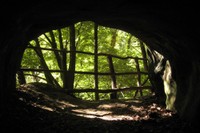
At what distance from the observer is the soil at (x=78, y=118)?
212 inches

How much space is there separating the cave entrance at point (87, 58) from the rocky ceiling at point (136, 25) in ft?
15.0

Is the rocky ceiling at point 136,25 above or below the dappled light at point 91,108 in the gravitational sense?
above

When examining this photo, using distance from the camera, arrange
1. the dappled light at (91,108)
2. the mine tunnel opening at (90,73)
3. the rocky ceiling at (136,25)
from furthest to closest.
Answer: the mine tunnel opening at (90,73) → the dappled light at (91,108) → the rocky ceiling at (136,25)

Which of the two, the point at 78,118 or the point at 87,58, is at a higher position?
the point at 87,58

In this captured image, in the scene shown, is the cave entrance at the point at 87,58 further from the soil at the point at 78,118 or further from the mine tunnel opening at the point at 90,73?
the soil at the point at 78,118

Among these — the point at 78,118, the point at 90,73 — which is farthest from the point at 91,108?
the point at 90,73

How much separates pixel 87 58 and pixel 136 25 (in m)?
10.7

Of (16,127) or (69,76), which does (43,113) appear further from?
(69,76)

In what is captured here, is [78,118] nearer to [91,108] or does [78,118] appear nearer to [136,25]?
[91,108]

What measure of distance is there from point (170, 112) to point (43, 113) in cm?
363

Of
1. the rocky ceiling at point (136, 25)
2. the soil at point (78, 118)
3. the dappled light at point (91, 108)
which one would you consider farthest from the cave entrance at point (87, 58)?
the rocky ceiling at point (136, 25)

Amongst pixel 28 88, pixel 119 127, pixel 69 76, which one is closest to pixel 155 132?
pixel 119 127

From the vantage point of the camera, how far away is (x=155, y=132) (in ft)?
17.7

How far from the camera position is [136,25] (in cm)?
650
